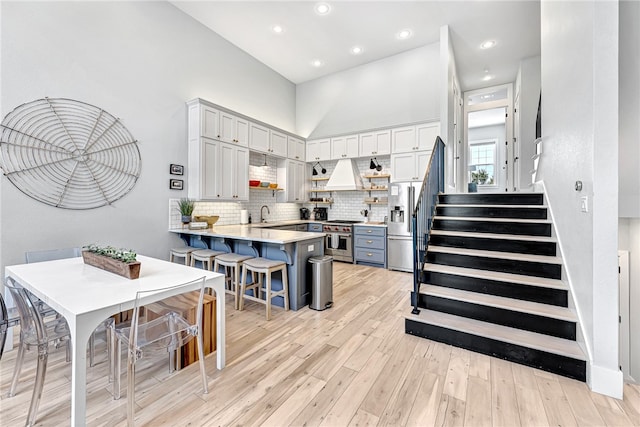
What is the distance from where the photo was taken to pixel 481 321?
2.60m

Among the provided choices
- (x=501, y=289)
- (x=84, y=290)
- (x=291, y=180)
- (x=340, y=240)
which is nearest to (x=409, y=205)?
(x=340, y=240)

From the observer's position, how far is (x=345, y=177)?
607cm

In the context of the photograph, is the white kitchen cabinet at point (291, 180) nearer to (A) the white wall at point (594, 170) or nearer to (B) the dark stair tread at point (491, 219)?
(B) the dark stair tread at point (491, 219)

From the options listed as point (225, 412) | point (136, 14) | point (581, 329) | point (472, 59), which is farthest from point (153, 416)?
point (472, 59)

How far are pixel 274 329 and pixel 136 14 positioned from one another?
185 inches

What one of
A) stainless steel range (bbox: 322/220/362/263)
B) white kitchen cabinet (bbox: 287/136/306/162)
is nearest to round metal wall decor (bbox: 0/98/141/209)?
white kitchen cabinet (bbox: 287/136/306/162)

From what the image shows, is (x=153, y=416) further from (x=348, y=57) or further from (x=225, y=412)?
(x=348, y=57)

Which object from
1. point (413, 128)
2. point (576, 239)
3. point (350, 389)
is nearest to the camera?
point (350, 389)

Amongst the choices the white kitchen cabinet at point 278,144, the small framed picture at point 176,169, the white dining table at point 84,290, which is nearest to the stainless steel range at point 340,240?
the white kitchen cabinet at point 278,144

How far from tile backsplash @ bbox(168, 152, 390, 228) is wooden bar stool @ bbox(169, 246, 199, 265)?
38.2 inches

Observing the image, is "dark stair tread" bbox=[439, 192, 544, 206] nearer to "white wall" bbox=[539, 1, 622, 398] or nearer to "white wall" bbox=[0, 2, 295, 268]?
"white wall" bbox=[539, 1, 622, 398]

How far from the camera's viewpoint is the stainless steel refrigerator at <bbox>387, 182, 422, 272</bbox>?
5.13 meters

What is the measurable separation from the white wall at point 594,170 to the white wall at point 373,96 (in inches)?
119

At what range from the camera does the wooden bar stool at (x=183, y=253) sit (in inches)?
156
